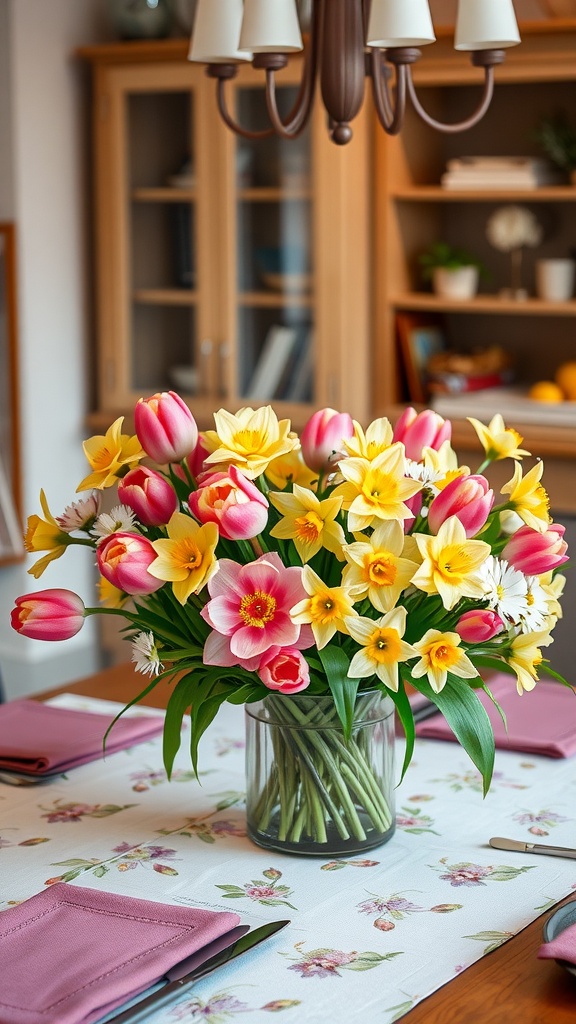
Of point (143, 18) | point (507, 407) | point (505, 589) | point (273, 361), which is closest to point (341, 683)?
point (505, 589)

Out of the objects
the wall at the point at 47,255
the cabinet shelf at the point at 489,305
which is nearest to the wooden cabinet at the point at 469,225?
the cabinet shelf at the point at 489,305

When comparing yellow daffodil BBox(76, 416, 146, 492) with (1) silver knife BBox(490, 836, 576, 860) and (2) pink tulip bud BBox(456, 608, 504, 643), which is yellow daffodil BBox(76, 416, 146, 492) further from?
(1) silver knife BBox(490, 836, 576, 860)

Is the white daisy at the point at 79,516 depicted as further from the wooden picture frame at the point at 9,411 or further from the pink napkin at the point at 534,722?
the wooden picture frame at the point at 9,411

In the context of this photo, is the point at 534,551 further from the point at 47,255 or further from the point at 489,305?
the point at 47,255

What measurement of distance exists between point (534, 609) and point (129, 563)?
0.36m

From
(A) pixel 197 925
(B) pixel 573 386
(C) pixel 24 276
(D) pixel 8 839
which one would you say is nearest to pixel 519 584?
(A) pixel 197 925

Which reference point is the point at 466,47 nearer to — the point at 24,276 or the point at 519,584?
the point at 519,584

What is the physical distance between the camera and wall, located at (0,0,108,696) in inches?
144

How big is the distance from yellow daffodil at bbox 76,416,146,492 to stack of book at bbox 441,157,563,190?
7.09 ft

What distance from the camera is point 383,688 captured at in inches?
46.9

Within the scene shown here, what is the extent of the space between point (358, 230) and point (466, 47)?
70.1 inches

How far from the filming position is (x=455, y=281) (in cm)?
340

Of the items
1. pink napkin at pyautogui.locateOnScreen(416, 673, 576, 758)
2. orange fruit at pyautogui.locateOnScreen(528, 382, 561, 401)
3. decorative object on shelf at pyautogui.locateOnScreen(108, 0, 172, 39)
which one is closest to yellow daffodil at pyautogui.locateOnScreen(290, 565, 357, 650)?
pink napkin at pyautogui.locateOnScreen(416, 673, 576, 758)

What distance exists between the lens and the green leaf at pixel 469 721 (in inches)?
45.4
